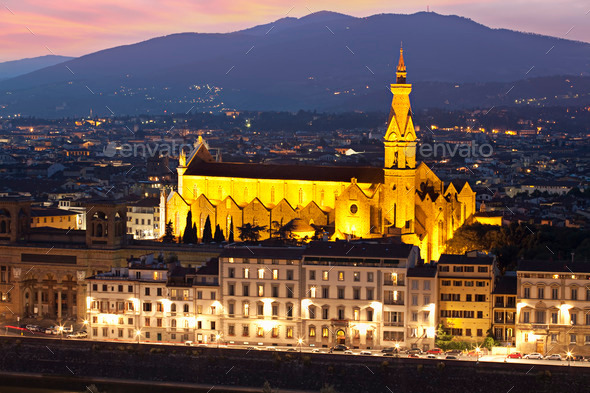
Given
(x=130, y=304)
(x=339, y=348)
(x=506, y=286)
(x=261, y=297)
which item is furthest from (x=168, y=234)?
(x=506, y=286)

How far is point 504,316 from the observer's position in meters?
46.0

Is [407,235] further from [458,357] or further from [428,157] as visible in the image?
[428,157]

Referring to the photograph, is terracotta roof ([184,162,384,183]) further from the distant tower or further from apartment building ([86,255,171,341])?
apartment building ([86,255,171,341])

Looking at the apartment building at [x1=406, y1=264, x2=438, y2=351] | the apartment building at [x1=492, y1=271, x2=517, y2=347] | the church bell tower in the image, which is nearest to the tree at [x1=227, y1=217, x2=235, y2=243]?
the church bell tower

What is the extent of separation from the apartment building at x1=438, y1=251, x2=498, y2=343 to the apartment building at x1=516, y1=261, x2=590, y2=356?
172 cm

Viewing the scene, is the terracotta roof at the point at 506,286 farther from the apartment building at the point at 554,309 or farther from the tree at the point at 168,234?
the tree at the point at 168,234

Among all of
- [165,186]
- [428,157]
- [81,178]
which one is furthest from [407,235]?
[428,157]

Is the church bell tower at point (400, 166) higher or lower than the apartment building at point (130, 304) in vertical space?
higher

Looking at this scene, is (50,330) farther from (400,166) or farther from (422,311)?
(400,166)

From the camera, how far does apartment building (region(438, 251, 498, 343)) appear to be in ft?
152

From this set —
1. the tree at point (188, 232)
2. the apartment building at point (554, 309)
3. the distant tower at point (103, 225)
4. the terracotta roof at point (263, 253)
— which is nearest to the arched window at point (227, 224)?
the tree at point (188, 232)

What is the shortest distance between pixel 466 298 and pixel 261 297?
22.5ft

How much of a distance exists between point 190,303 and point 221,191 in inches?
906

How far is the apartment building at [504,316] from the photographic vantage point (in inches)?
1806
